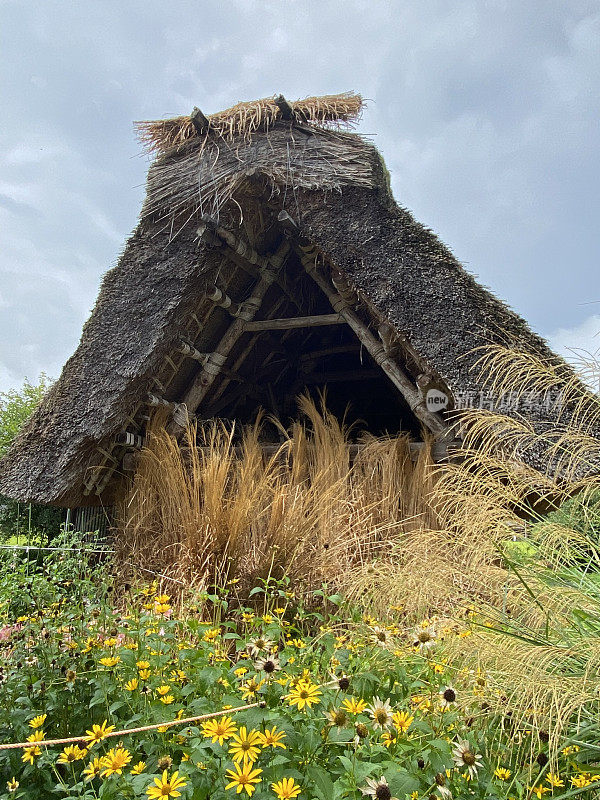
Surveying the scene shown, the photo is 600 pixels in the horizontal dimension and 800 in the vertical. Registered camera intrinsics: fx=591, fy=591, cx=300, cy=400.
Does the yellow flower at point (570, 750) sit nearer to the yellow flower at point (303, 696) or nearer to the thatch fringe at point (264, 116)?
the yellow flower at point (303, 696)

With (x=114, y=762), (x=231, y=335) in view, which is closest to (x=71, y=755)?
(x=114, y=762)

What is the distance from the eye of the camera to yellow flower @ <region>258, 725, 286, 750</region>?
96 centimetres

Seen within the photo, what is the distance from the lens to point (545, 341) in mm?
3000

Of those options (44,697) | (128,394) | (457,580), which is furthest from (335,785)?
(128,394)

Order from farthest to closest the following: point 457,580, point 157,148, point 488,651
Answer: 1. point 157,148
2. point 457,580
3. point 488,651

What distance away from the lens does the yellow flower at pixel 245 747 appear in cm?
94

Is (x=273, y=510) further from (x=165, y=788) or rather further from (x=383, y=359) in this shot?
(x=165, y=788)

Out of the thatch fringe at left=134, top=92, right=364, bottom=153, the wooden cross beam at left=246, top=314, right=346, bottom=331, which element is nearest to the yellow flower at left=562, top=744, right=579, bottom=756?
the wooden cross beam at left=246, top=314, right=346, bottom=331

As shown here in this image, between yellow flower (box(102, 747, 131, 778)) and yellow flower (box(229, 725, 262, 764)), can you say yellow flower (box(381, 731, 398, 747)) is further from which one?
yellow flower (box(102, 747, 131, 778))

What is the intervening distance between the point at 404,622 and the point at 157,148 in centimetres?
332

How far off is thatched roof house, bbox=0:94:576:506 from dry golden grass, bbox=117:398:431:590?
367mm

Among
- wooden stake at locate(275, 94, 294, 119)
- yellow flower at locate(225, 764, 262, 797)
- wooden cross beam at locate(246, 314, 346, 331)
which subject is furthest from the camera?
wooden cross beam at locate(246, 314, 346, 331)

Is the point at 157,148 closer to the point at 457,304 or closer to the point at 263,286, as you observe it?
the point at 263,286

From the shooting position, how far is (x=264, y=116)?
144 inches
